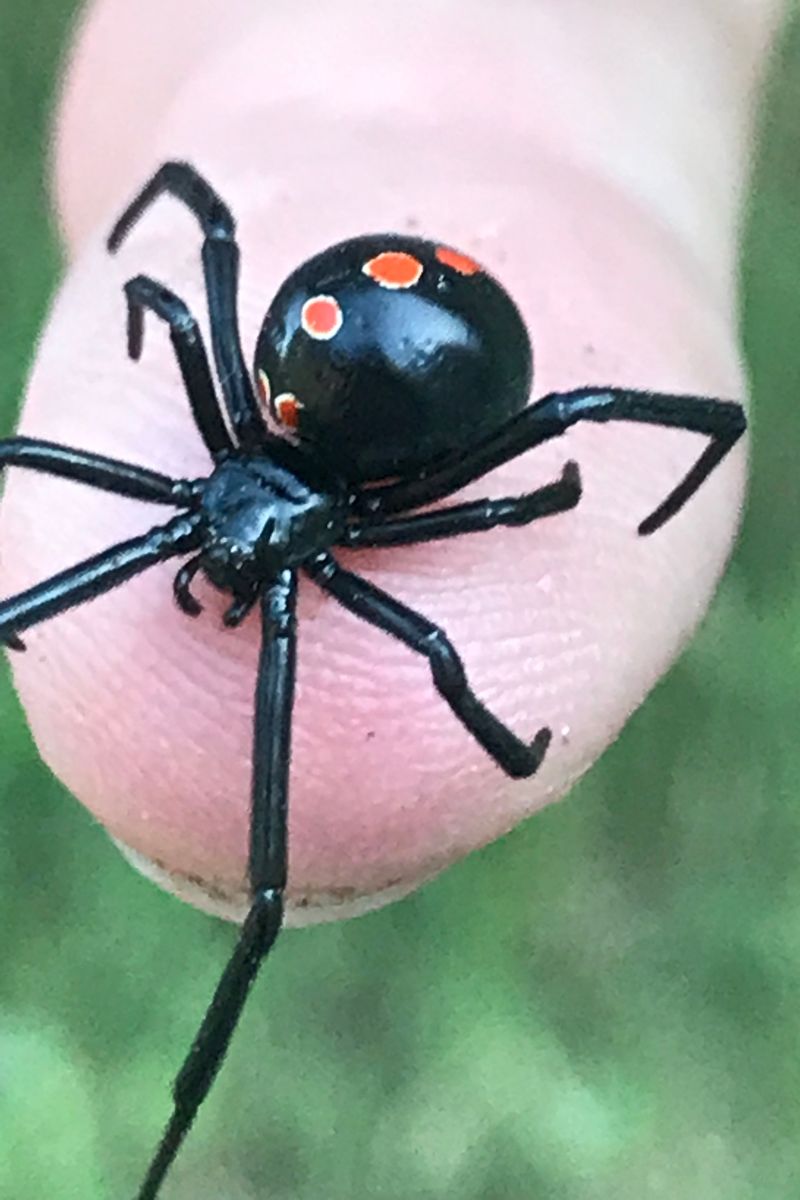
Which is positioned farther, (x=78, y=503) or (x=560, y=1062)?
(x=560, y=1062)

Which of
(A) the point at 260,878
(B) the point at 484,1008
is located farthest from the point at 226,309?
(B) the point at 484,1008

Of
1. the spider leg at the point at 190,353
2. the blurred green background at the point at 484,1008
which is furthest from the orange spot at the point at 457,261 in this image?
the blurred green background at the point at 484,1008

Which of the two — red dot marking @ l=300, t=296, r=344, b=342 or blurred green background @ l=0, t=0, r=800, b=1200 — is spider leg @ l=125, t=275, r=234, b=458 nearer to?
red dot marking @ l=300, t=296, r=344, b=342

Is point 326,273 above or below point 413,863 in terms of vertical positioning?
above

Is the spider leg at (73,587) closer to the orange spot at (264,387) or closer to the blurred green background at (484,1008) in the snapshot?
the orange spot at (264,387)

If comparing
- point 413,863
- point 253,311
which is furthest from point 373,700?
point 253,311

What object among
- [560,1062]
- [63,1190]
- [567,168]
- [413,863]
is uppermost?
→ [567,168]

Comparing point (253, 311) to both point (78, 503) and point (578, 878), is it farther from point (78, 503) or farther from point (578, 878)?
point (578, 878)
